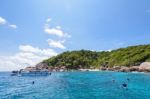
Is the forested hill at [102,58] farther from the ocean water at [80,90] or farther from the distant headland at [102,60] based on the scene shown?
the ocean water at [80,90]

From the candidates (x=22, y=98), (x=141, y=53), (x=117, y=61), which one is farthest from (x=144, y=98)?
(x=117, y=61)

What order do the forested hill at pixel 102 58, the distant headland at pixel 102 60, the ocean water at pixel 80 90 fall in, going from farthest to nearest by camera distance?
1. the forested hill at pixel 102 58
2. the distant headland at pixel 102 60
3. the ocean water at pixel 80 90

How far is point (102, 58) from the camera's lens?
171250 mm

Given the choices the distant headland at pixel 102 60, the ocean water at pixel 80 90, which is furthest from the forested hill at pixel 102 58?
the ocean water at pixel 80 90

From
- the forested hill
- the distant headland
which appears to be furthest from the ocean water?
the forested hill

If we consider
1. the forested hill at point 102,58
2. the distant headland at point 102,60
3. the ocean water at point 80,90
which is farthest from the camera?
the forested hill at point 102,58

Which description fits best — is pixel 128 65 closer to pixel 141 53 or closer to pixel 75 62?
pixel 141 53

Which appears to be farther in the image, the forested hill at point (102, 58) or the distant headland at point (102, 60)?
the forested hill at point (102, 58)

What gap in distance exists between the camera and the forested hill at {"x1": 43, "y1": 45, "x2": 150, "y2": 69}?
126094 mm

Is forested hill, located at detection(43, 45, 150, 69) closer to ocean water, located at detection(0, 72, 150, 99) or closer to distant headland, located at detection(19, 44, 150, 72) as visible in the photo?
distant headland, located at detection(19, 44, 150, 72)

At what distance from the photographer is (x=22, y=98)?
130ft

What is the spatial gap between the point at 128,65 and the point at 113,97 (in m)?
87.6

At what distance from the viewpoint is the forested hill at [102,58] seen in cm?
12609

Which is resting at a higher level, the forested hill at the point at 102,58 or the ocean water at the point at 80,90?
the forested hill at the point at 102,58
